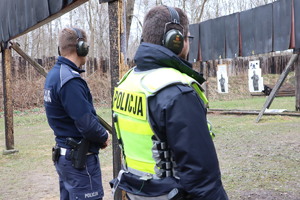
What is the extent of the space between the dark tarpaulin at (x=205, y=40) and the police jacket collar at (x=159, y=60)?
11845 millimetres

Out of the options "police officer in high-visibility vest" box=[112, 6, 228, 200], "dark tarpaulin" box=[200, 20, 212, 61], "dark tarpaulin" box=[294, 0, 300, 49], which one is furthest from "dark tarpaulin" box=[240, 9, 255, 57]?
"police officer in high-visibility vest" box=[112, 6, 228, 200]

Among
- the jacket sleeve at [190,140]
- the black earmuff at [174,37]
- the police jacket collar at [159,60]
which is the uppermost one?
the black earmuff at [174,37]

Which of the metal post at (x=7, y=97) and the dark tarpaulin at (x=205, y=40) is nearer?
the metal post at (x=7, y=97)

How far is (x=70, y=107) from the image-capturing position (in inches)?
99.3

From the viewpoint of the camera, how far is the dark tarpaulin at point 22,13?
4582mm

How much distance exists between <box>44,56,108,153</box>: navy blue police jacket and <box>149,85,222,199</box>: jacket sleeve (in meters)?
1.11

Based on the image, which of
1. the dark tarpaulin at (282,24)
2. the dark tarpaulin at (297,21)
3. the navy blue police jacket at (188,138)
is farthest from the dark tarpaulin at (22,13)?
the dark tarpaulin at (282,24)

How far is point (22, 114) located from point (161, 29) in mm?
14042

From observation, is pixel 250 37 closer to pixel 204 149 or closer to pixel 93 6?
pixel 204 149

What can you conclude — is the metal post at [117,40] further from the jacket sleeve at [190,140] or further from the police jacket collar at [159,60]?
the jacket sleeve at [190,140]

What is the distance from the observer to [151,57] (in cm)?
172

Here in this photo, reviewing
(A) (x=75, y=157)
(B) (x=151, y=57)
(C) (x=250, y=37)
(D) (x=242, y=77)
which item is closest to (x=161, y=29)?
(B) (x=151, y=57)

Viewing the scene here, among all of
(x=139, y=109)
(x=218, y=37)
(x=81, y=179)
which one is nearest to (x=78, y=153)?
(x=81, y=179)

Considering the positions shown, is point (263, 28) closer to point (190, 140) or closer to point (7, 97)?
point (7, 97)
